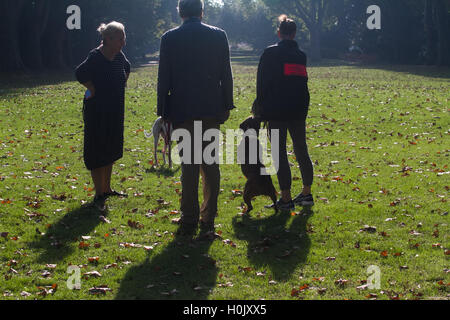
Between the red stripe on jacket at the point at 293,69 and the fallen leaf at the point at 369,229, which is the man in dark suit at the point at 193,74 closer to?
the red stripe on jacket at the point at 293,69

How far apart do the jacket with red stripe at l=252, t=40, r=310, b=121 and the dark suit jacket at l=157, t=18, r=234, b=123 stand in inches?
36.9

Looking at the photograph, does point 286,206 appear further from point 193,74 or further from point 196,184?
point 193,74

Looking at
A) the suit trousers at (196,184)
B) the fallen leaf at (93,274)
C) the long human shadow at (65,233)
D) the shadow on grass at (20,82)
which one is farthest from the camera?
the shadow on grass at (20,82)

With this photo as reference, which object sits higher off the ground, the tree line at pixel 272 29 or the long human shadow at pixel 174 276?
the tree line at pixel 272 29

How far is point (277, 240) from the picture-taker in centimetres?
641

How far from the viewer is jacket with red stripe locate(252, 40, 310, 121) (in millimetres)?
6996

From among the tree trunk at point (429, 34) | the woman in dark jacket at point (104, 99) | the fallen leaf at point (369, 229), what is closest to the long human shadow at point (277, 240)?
the fallen leaf at point (369, 229)

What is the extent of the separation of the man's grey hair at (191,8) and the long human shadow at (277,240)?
246 cm

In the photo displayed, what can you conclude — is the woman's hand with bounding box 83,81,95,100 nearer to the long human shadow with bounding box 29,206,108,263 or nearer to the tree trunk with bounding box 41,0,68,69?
the long human shadow with bounding box 29,206,108,263

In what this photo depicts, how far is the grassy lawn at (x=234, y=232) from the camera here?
5.14 m

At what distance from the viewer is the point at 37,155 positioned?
11477mm

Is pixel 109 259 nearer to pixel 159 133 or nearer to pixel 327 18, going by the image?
pixel 159 133

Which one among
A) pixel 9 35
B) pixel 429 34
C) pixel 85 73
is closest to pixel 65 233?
pixel 85 73

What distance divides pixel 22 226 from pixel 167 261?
2122mm
